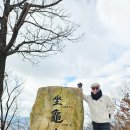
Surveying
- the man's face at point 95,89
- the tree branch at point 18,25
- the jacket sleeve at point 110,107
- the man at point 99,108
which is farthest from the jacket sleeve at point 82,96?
the tree branch at point 18,25

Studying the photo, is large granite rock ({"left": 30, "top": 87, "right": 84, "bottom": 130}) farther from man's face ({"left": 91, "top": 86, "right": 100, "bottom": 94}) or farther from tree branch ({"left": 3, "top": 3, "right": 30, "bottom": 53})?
tree branch ({"left": 3, "top": 3, "right": 30, "bottom": 53})

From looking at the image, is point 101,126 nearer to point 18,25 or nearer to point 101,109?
point 101,109

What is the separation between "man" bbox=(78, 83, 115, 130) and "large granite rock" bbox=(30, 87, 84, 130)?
3.30ft

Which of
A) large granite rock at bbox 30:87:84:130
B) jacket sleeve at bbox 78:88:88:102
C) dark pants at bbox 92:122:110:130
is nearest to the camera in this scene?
dark pants at bbox 92:122:110:130

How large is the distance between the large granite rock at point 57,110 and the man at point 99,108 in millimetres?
1005

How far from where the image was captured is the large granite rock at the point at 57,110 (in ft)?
32.9

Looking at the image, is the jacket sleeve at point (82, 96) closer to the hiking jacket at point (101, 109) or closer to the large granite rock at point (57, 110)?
the large granite rock at point (57, 110)

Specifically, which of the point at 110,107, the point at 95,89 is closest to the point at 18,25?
the point at 95,89

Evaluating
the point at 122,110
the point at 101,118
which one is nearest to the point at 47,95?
the point at 101,118

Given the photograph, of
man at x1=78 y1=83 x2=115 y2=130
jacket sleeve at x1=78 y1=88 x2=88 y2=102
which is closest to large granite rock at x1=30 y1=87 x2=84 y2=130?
jacket sleeve at x1=78 y1=88 x2=88 y2=102

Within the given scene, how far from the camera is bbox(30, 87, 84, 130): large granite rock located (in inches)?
395

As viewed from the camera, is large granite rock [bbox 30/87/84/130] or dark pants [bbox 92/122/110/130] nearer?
dark pants [bbox 92/122/110/130]

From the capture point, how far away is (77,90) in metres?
10.3

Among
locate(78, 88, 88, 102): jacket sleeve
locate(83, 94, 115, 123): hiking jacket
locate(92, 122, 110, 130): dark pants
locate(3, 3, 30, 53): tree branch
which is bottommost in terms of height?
locate(92, 122, 110, 130): dark pants
